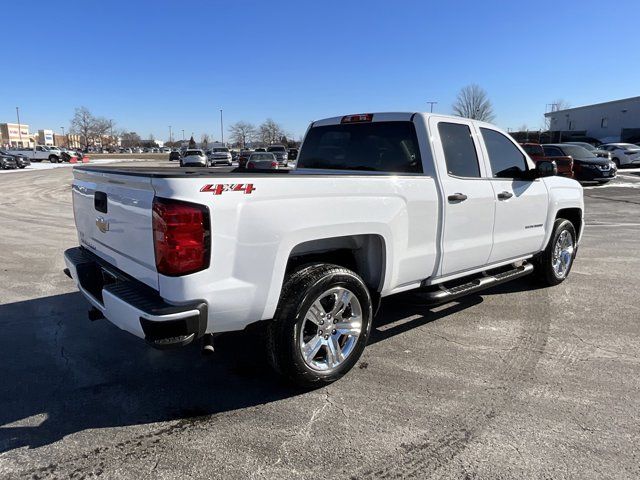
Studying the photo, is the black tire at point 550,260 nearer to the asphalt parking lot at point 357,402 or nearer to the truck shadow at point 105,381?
the asphalt parking lot at point 357,402

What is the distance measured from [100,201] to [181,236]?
117 cm

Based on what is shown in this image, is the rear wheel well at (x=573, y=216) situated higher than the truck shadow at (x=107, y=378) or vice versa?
the rear wheel well at (x=573, y=216)

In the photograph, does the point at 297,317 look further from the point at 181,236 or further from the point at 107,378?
the point at 107,378

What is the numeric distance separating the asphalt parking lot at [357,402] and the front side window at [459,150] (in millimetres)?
1315

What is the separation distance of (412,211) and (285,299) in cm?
128

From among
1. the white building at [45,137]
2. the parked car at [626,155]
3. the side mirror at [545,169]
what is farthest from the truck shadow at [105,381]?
the white building at [45,137]

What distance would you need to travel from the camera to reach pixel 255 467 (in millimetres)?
2607

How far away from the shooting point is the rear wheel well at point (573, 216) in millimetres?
5953

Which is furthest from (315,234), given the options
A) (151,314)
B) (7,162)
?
(7,162)

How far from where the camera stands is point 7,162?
3497cm

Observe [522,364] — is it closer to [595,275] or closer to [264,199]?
[264,199]

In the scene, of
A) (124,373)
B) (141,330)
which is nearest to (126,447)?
(141,330)

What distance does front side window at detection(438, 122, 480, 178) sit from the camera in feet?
14.1

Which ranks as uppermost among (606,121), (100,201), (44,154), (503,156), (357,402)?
(606,121)
